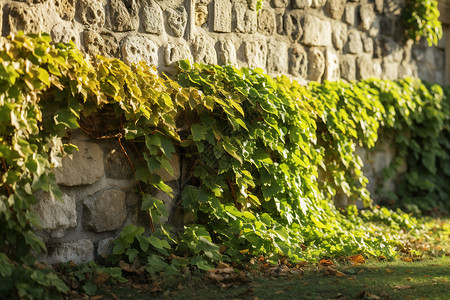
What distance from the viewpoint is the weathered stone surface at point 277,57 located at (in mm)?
4660

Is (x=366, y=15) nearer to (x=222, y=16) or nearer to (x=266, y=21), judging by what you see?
(x=266, y=21)

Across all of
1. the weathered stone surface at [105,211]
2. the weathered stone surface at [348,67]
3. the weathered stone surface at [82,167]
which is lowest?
the weathered stone surface at [105,211]

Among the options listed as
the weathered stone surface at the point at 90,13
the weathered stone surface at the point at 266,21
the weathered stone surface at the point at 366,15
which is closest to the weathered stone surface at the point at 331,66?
the weathered stone surface at the point at 366,15

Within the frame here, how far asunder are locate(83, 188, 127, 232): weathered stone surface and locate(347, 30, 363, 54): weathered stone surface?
3002mm

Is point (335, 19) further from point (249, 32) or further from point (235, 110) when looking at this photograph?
point (235, 110)

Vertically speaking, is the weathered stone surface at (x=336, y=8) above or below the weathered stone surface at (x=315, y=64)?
above

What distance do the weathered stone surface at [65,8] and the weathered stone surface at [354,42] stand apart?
302 cm

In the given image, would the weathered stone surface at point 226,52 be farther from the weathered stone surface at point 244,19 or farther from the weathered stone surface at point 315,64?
the weathered stone surface at point 315,64

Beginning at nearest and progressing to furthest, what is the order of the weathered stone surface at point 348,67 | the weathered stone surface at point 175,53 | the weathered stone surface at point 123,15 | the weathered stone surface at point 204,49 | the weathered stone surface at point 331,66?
1. the weathered stone surface at point 123,15
2. the weathered stone surface at point 175,53
3. the weathered stone surface at point 204,49
4. the weathered stone surface at point 331,66
5. the weathered stone surface at point 348,67

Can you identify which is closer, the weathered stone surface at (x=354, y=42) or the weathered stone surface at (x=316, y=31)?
the weathered stone surface at (x=316, y=31)

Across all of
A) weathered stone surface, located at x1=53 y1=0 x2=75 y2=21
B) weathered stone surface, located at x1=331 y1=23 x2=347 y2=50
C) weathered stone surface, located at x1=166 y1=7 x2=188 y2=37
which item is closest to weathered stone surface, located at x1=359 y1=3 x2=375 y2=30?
weathered stone surface, located at x1=331 y1=23 x2=347 y2=50

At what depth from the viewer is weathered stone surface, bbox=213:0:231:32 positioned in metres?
4.18

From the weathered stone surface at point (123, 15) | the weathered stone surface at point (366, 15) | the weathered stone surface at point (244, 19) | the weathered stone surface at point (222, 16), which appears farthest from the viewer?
the weathered stone surface at point (366, 15)

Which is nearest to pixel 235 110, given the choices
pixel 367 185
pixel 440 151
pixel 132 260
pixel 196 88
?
pixel 196 88
